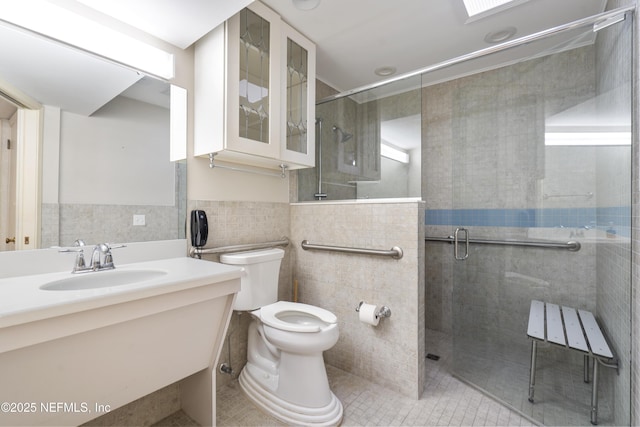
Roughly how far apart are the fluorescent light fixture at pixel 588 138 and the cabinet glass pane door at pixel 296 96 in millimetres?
1443

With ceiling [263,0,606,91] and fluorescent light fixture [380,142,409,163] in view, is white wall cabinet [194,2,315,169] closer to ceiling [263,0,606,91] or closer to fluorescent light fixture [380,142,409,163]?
ceiling [263,0,606,91]

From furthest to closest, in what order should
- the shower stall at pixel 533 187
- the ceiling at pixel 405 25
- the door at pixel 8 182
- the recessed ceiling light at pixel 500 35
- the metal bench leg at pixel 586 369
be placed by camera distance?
the recessed ceiling light at pixel 500 35 < the ceiling at pixel 405 25 < the metal bench leg at pixel 586 369 < the shower stall at pixel 533 187 < the door at pixel 8 182

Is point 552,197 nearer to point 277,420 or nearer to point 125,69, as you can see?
point 277,420

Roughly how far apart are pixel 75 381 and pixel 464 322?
2072mm

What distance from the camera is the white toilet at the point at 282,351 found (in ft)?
4.65

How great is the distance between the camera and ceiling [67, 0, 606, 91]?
Result: 120cm

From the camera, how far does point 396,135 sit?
2.05m

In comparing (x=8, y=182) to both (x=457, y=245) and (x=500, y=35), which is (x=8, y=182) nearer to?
(x=457, y=245)

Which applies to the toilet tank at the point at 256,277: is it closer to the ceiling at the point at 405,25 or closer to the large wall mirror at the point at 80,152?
the large wall mirror at the point at 80,152

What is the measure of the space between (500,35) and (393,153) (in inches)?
41.5

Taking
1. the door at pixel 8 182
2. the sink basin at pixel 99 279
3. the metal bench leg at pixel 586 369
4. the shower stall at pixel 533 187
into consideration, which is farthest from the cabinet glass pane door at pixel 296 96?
the metal bench leg at pixel 586 369

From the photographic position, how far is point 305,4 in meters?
1.56

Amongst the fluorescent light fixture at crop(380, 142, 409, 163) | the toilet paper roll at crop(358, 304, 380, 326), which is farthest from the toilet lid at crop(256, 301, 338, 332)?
the fluorescent light fixture at crop(380, 142, 409, 163)

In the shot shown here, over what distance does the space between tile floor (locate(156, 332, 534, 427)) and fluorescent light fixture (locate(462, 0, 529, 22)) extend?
225 cm
